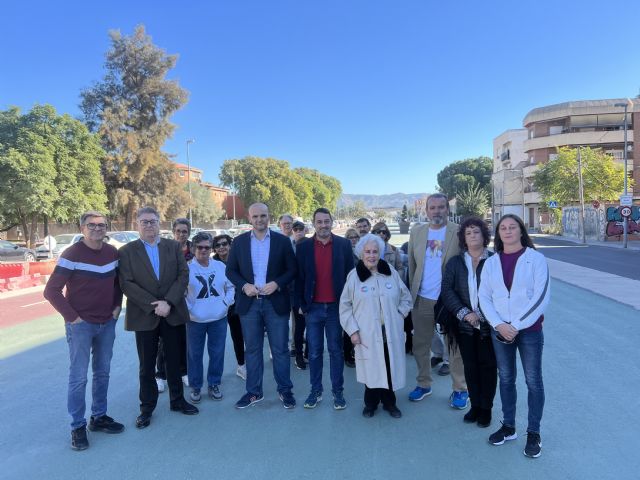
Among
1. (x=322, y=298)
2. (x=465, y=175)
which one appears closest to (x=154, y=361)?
(x=322, y=298)

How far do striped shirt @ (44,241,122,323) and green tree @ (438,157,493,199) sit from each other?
78.0 meters

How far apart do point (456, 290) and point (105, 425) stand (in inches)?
127

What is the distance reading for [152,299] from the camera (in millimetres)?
3762

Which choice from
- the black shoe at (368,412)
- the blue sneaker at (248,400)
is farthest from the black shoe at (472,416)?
the blue sneaker at (248,400)

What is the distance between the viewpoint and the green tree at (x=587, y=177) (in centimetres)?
3569

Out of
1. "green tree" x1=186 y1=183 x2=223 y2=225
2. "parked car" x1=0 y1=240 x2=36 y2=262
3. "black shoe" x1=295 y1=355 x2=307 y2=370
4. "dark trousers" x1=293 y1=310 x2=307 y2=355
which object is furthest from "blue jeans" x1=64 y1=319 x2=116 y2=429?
"green tree" x1=186 y1=183 x2=223 y2=225

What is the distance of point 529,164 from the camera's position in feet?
188

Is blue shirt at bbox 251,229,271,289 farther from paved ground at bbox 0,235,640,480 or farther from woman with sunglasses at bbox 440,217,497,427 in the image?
woman with sunglasses at bbox 440,217,497,427

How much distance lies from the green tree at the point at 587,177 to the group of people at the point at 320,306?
125ft

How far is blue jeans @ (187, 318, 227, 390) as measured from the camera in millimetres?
4316

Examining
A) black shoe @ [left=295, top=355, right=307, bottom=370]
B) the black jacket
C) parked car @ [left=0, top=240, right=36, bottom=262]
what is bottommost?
black shoe @ [left=295, top=355, right=307, bottom=370]

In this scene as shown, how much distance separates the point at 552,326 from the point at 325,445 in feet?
16.9

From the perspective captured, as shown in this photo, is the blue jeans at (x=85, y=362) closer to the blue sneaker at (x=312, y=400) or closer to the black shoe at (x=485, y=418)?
the blue sneaker at (x=312, y=400)

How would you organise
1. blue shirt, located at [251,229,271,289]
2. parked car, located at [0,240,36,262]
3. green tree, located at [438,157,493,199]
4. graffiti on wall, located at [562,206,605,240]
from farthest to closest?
green tree, located at [438,157,493,199], graffiti on wall, located at [562,206,605,240], parked car, located at [0,240,36,262], blue shirt, located at [251,229,271,289]
